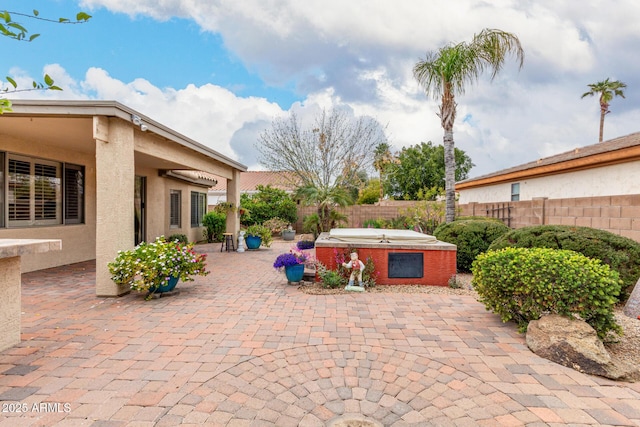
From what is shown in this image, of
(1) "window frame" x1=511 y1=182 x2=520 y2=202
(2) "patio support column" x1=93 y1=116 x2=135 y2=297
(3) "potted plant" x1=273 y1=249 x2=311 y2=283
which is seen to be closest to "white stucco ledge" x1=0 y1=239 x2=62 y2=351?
(2) "patio support column" x1=93 y1=116 x2=135 y2=297

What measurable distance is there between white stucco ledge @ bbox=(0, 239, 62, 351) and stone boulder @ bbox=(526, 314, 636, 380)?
517 cm

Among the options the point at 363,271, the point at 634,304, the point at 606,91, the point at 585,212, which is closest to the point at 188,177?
the point at 363,271

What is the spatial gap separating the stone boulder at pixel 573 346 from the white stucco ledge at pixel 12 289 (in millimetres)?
5174

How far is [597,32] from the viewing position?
27.2 ft

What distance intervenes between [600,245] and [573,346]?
290cm

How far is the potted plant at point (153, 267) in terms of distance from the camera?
17.0 ft

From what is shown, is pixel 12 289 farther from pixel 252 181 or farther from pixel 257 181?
pixel 252 181

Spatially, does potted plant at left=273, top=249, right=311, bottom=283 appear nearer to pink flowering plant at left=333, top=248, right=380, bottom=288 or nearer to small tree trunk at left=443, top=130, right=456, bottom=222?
pink flowering plant at left=333, top=248, right=380, bottom=288

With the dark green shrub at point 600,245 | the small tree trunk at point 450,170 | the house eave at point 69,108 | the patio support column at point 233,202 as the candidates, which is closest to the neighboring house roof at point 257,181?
the patio support column at point 233,202

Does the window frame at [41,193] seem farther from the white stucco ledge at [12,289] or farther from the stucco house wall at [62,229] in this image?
the white stucco ledge at [12,289]

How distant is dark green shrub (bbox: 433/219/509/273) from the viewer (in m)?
7.68

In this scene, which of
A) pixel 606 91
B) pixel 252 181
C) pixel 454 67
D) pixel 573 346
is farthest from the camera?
pixel 252 181

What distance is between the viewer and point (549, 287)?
357 centimetres

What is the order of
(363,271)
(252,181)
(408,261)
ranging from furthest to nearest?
1. (252,181)
2. (408,261)
3. (363,271)
